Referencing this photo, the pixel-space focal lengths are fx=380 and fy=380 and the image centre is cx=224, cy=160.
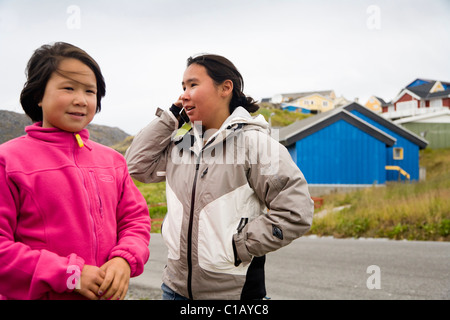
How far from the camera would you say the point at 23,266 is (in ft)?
4.61

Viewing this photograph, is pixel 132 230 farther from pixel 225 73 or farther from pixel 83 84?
pixel 225 73

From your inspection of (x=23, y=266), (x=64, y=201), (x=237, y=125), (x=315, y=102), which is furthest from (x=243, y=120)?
(x=315, y=102)

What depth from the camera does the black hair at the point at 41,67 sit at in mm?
1644

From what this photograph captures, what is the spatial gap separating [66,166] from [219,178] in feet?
2.55

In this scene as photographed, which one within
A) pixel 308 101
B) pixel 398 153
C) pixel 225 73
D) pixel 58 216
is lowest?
pixel 398 153

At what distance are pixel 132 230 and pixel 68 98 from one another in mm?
655

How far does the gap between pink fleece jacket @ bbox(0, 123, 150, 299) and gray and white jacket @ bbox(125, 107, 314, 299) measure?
1.10 ft

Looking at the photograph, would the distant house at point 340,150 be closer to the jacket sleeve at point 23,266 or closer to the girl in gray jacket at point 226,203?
the girl in gray jacket at point 226,203

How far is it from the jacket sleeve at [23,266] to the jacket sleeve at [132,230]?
0.23 meters

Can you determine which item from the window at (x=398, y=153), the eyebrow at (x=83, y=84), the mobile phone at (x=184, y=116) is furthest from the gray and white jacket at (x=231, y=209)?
the window at (x=398, y=153)

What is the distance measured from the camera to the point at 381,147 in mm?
20172

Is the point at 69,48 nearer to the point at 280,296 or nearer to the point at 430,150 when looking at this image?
the point at 280,296

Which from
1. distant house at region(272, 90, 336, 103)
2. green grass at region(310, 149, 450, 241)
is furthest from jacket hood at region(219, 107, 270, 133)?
distant house at region(272, 90, 336, 103)
